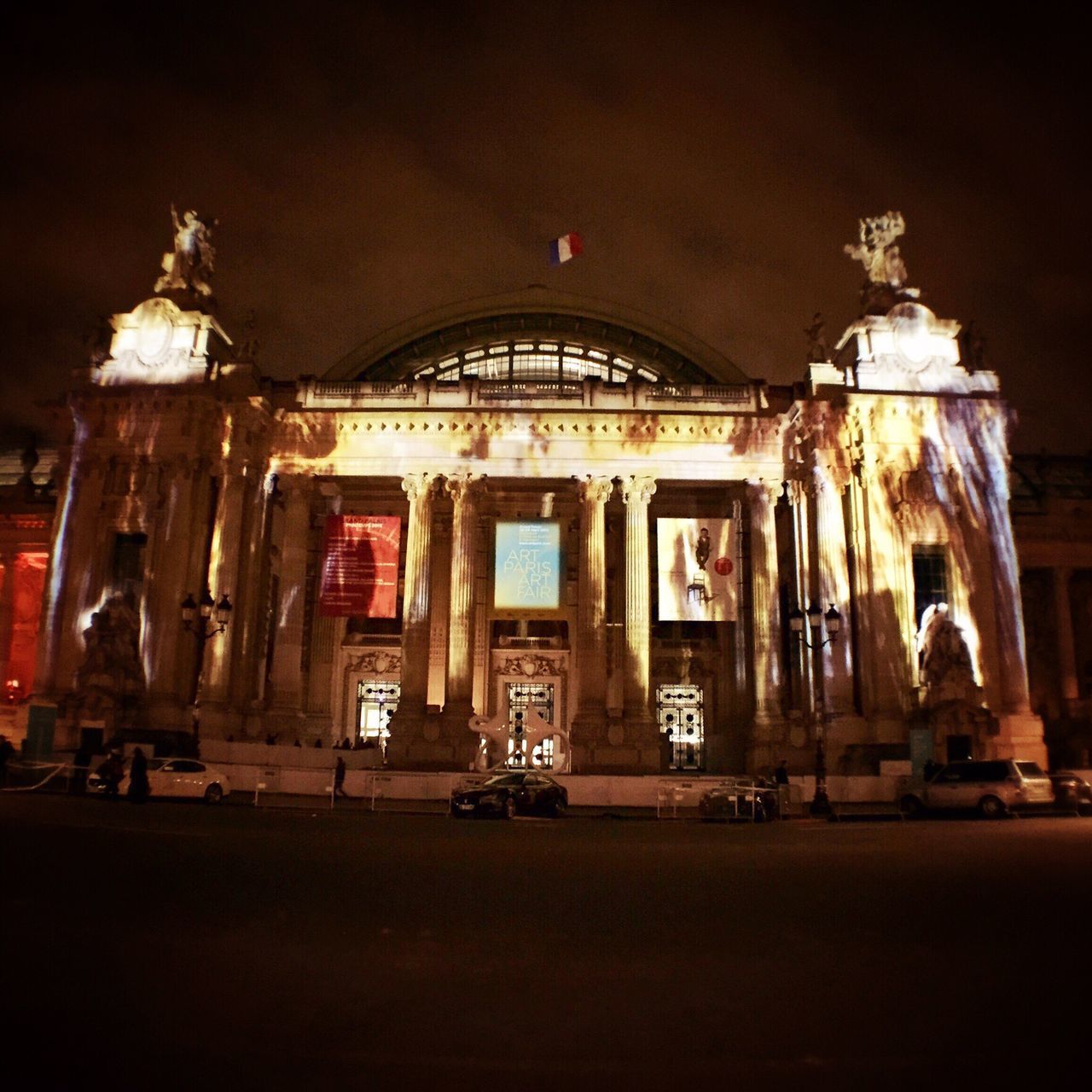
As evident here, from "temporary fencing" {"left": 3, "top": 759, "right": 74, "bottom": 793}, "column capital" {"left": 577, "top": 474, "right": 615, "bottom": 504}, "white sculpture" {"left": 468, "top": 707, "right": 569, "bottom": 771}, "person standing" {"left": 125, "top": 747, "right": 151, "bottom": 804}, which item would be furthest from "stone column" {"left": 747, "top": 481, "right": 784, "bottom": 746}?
"temporary fencing" {"left": 3, "top": 759, "right": 74, "bottom": 793}

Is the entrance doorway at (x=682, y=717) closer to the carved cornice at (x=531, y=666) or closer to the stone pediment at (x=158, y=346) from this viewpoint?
the carved cornice at (x=531, y=666)

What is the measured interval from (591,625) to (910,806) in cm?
1312

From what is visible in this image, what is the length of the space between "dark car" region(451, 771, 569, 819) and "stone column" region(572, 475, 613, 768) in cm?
918

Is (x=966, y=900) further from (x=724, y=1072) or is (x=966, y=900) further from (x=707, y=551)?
(x=707, y=551)

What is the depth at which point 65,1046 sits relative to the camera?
12.4ft

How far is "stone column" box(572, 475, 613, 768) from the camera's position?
32125 mm

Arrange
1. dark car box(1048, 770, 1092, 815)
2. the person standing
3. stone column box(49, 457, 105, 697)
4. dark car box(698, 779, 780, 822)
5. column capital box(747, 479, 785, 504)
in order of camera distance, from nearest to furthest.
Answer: the person standing < dark car box(698, 779, 780, 822) < dark car box(1048, 770, 1092, 815) < stone column box(49, 457, 105, 697) < column capital box(747, 479, 785, 504)

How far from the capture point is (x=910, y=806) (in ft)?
75.9

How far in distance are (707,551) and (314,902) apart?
89.0ft

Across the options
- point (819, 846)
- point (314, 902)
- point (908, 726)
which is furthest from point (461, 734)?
point (314, 902)

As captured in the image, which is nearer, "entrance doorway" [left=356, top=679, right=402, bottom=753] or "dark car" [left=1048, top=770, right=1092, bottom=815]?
"dark car" [left=1048, top=770, right=1092, bottom=815]

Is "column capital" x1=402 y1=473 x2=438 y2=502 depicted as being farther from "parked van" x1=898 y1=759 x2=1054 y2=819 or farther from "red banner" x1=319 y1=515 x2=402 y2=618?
"parked van" x1=898 y1=759 x2=1054 y2=819

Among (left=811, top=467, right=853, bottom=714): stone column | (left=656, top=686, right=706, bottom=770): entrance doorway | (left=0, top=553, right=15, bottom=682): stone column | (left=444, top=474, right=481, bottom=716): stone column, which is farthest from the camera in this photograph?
(left=0, top=553, right=15, bottom=682): stone column

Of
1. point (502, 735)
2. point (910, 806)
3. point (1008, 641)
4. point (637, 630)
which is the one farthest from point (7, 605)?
point (1008, 641)
